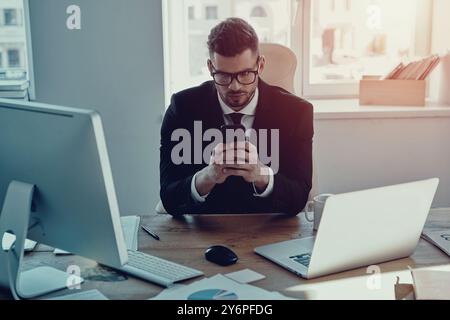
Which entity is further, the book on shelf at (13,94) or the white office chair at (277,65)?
the book on shelf at (13,94)

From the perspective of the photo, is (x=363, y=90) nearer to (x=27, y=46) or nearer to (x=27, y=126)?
(x=27, y=46)

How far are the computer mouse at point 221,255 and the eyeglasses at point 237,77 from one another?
0.65m

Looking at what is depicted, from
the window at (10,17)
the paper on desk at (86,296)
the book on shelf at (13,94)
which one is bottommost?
the paper on desk at (86,296)

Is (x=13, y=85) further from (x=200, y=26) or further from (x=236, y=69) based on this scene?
(x=236, y=69)

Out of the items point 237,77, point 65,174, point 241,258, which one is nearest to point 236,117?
point 237,77

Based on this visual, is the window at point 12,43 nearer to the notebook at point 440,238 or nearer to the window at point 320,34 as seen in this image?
the window at point 320,34

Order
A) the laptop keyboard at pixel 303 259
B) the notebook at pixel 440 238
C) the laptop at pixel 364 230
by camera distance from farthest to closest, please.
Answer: the notebook at pixel 440 238, the laptop keyboard at pixel 303 259, the laptop at pixel 364 230

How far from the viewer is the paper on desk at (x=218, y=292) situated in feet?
3.80

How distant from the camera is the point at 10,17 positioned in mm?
2807

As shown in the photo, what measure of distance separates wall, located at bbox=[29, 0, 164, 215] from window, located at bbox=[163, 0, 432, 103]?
16cm

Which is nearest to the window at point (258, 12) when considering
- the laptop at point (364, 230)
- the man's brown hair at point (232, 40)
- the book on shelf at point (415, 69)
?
the book on shelf at point (415, 69)

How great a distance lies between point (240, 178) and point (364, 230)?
0.74 m

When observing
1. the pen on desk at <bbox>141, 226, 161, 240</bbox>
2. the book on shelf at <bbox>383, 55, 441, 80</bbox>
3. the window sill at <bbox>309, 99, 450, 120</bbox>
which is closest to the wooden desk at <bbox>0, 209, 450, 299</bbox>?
the pen on desk at <bbox>141, 226, 161, 240</bbox>
